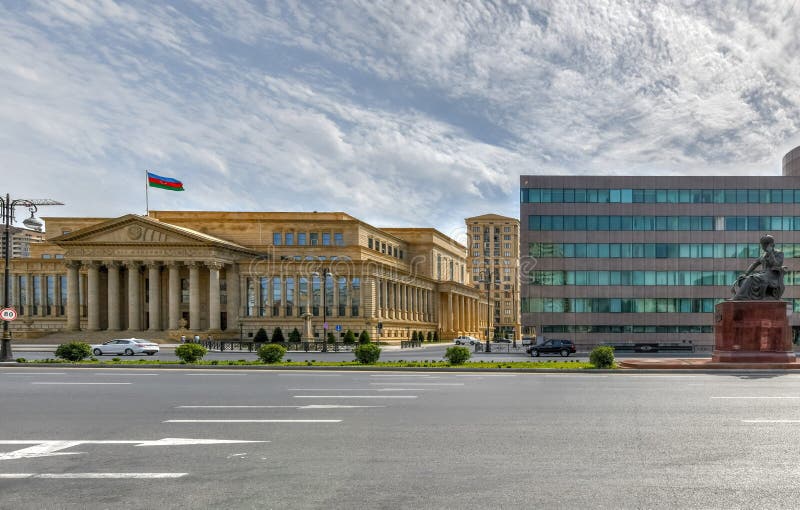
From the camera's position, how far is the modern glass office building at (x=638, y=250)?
61.7 metres

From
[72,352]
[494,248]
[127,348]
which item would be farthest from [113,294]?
[494,248]

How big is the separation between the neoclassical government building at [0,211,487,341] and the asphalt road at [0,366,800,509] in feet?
211

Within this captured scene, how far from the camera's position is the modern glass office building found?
6166cm

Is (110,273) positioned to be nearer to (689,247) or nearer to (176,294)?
(176,294)

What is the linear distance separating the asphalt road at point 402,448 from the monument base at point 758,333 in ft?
29.2

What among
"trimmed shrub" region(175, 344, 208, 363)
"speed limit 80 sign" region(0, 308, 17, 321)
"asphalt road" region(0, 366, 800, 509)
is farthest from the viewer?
"speed limit 80 sign" region(0, 308, 17, 321)

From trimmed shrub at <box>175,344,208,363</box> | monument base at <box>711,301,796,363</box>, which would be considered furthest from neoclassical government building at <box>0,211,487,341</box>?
monument base at <box>711,301,796,363</box>

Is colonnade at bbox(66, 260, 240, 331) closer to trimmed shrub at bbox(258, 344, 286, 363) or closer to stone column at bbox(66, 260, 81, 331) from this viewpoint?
stone column at bbox(66, 260, 81, 331)

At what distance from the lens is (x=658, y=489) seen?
7562 mm

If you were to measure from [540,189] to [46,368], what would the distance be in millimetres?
48569

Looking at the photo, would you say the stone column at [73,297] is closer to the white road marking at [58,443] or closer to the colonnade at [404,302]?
the colonnade at [404,302]

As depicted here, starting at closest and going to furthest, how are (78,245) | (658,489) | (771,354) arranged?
(658,489) < (771,354) < (78,245)

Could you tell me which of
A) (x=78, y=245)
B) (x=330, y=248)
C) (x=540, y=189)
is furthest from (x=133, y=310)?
(x=540, y=189)

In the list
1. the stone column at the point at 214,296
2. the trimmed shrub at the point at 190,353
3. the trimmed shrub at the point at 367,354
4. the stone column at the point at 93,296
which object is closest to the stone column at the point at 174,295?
the stone column at the point at 214,296
